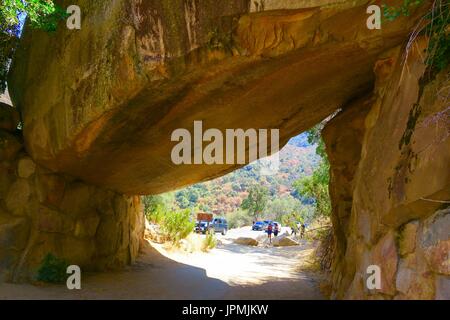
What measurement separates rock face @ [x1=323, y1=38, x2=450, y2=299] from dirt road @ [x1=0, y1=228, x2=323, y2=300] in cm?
235

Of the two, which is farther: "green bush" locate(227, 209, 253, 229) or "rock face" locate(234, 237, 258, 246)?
"green bush" locate(227, 209, 253, 229)

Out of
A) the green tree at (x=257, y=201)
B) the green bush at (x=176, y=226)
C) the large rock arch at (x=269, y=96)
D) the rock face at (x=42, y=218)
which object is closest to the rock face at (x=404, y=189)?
the large rock arch at (x=269, y=96)

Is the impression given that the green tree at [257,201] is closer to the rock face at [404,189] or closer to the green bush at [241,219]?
the green bush at [241,219]

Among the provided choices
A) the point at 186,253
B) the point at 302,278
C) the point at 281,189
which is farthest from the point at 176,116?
the point at 281,189

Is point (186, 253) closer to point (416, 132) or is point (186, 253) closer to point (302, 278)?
point (302, 278)

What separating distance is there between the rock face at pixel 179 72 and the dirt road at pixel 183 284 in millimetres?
1949

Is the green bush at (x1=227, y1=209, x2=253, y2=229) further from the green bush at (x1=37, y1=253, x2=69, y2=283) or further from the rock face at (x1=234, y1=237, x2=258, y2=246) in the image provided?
the green bush at (x1=37, y1=253, x2=69, y2=283)

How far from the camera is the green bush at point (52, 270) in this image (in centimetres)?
654

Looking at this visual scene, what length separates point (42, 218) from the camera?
695 centimetres

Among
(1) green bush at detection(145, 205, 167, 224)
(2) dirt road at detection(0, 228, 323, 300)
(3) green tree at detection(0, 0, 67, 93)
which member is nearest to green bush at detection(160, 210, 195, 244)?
(1) green bush at detection(145, 205, 167, 224)

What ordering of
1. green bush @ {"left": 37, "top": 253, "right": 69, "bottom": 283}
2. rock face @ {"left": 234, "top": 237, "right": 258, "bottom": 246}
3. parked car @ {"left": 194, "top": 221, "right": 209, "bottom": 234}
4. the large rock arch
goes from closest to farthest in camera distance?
1. the large rock arch
2. green bush @ {"left": 37, "top": 253, "right": 69, "bottom": 283}
3. rock face @ {"left": 234, "top": 237, "right": 258, "bottom": 246}
4. parked car @ {"left": 194, "top": 221, "right": 209, "bottom": 234}

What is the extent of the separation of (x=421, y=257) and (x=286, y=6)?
2318 mm

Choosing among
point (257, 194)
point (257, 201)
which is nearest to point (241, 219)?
point (257, 201)

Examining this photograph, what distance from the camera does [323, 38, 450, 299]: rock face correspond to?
291 centimetres
